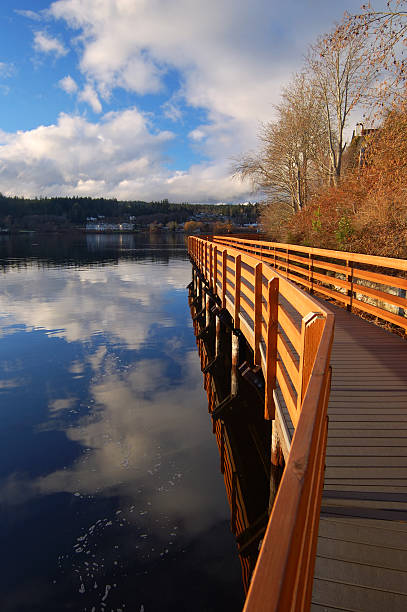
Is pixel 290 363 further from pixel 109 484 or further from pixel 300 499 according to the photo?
pixel 109 484

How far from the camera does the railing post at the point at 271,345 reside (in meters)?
4.63

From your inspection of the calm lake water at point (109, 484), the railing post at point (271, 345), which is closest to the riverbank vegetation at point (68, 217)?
the calm lake water at point (109, 484)

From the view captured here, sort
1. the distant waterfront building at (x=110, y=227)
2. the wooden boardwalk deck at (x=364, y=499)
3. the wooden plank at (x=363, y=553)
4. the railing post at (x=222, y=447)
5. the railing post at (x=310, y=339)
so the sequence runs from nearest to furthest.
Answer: the wooden boardwalk deck at (x=364, y=499) < the wooden plank at (x=363, y=553) < the railing post at (x=310, y=339) < the railing post at (x=222, y=447) < the distant waterfront building at (x=110, y=227)

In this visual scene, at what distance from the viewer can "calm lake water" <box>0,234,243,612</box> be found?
4543 mm

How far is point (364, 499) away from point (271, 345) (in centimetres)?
204

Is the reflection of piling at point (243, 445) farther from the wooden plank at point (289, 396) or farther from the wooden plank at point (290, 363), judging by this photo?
the wooden plank at point (290, 363)

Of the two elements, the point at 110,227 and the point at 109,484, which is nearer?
the point at 109,484

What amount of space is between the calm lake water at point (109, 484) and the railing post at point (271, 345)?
84.5 inches

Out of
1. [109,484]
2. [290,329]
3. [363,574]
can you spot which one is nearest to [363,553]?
[363,574]

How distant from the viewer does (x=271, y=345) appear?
4.68 meters

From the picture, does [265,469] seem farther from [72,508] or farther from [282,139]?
[282,139]

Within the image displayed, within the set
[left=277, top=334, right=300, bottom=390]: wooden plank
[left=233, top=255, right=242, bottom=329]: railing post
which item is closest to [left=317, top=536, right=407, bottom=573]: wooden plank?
[left=277, top=334, right=300, bottom=390]: wooden plank

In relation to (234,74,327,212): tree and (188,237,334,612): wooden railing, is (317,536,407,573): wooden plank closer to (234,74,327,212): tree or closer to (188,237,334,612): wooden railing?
(188,237,334,612): wooden railing

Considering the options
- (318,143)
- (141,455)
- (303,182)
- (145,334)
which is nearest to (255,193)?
(303,182)
